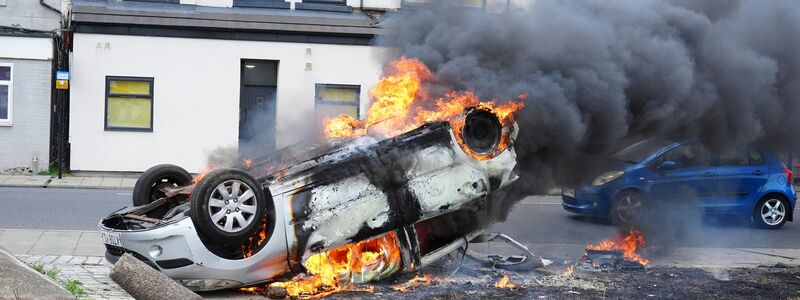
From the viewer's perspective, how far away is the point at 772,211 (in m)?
14.2

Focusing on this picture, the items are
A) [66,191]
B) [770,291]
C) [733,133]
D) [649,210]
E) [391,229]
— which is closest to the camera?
[391,229]

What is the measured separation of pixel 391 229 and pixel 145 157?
Result: 47.4 ft

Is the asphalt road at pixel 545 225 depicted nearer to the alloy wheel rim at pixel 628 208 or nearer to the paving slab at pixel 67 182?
the alloy wheel rim at pixel 628 208

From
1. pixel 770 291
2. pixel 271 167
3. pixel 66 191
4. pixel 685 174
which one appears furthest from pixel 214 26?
pixel 770 291

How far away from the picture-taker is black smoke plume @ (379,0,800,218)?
8602mm

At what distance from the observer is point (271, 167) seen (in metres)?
7.89

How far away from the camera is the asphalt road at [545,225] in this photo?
12172 millimetres

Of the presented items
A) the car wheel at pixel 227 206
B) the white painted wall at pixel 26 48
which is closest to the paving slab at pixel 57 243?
the car wheel at pixel 227 206

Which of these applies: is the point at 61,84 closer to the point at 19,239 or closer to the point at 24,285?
A: the point at 19,239

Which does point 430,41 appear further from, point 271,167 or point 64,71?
point 64,71

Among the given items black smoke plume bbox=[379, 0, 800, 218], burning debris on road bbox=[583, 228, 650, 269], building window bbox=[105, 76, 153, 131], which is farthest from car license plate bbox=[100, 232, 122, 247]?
building window bbox=[105, 76, 153, 131]

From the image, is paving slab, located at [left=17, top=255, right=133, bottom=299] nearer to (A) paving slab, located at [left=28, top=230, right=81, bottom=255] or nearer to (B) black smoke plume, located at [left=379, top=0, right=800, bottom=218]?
(A) paving slab, located at [left=28, top=230, right=81, bottom=255]

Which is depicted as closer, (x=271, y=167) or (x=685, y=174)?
(x=271, y=167)

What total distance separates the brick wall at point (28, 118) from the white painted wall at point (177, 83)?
0.60 m
